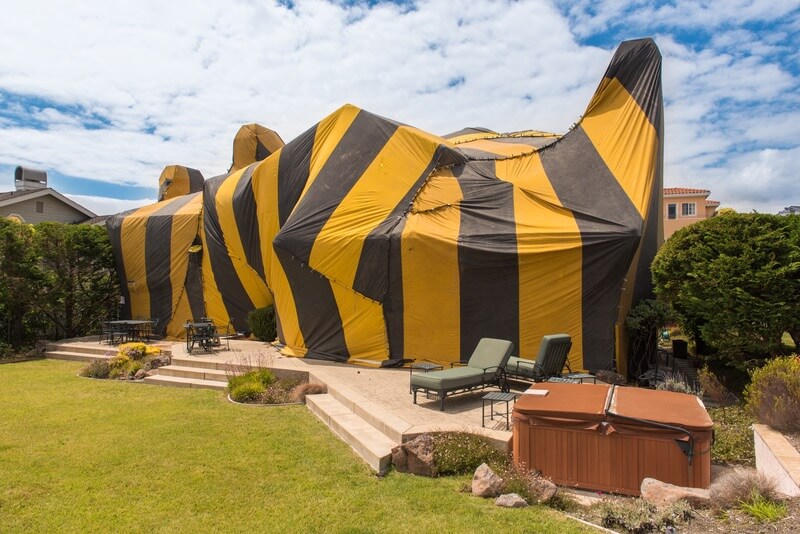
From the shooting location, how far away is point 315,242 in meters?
11.1

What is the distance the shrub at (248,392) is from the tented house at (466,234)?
2701mm

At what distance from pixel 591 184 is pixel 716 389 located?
4.25 m

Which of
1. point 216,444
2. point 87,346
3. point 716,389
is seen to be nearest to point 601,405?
point 716,389

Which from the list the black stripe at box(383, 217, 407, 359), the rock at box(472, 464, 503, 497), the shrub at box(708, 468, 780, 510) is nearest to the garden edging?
the shrub at box(708, 468, 780, 510)

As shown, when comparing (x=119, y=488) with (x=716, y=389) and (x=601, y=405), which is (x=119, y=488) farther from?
(x=716, y=389)

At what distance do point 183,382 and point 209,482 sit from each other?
5.51 m

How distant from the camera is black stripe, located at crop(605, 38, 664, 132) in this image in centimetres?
1047

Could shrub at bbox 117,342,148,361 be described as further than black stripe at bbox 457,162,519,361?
Yes

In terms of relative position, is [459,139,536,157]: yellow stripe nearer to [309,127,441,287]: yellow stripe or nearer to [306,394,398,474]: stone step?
[309,127,441,287]: yellow stripe

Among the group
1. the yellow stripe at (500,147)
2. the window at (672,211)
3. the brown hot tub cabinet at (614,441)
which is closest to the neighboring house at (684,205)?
the window at (672,211)

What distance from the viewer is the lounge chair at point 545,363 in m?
7.86

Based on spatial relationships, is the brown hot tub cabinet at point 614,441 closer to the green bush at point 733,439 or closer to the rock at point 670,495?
the rock at point 670,495

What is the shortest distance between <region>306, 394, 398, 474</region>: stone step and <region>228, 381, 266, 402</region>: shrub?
0.90 metres

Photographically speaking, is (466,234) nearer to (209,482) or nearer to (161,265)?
(209,482)
